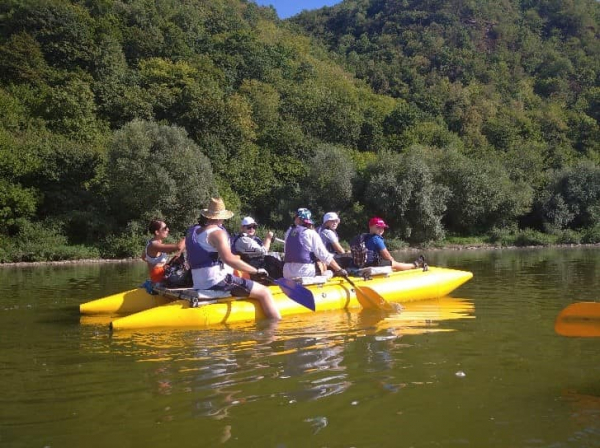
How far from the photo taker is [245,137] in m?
45.6

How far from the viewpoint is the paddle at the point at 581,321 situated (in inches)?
206

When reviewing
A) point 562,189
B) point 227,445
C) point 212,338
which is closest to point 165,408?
point 227,445

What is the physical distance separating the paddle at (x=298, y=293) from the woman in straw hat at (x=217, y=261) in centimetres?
22

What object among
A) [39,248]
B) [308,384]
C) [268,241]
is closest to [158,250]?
[268,241]

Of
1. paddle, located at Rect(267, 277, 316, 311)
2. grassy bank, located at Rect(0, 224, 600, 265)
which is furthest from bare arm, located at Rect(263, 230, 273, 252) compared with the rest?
grassy bank, located at Rect(0, 224, 600, 265)

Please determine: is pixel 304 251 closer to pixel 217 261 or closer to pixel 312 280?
pixel 312 280

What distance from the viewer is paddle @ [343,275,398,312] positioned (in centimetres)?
894

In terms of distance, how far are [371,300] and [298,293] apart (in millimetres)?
1316

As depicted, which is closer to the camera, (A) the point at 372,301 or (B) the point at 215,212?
(B) the point at 215,212

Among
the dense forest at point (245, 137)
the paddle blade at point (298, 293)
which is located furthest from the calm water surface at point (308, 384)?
the dense forest at point (245, 137)

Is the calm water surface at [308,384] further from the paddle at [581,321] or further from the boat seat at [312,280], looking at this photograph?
the boat seat at [312,280]

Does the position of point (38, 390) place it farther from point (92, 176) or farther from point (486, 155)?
point (486, 155)

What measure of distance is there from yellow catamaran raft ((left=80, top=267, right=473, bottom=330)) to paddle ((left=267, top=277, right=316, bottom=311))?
278mm

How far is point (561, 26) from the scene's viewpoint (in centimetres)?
9488
